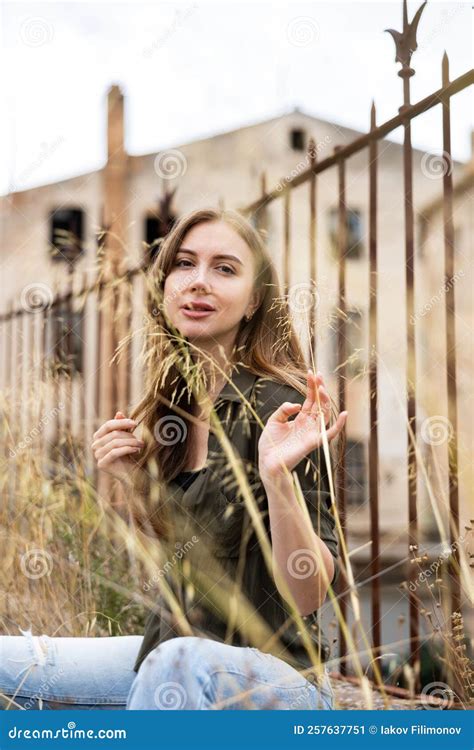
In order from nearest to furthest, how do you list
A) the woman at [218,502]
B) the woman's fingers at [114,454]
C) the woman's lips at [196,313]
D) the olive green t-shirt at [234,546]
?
1. the woman at [218,502]
2. the olive green t-shirt at [234,546]
3. the woman's fingers at [114,454]
4. the woman's lips at [196,313]

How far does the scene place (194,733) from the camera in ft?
4.70

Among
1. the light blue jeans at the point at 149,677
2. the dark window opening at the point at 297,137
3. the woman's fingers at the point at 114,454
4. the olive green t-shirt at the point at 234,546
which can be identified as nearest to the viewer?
the light blue jeans at the point at 149,677

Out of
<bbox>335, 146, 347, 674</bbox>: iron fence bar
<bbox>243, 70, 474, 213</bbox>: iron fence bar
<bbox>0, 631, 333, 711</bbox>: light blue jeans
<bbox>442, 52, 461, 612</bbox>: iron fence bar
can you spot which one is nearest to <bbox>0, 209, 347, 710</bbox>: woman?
<bbox>0, 631, 333, 711</bbox>: light blue jeans

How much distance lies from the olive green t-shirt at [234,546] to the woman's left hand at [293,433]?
10cm

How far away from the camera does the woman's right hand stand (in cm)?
162

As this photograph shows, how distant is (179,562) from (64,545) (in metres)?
0.65

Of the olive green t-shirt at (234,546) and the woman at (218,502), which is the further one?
the olive green t-shirt at (234,546)

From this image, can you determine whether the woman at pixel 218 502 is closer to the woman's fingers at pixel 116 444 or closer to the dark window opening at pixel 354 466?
the woman's fingers at pixel 116 444

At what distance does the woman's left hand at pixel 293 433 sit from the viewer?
1299mm

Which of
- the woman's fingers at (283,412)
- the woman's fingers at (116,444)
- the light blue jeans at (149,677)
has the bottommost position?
the light blue jeans at (149,677)

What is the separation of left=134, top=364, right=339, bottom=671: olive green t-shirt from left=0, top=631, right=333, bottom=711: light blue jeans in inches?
2.6

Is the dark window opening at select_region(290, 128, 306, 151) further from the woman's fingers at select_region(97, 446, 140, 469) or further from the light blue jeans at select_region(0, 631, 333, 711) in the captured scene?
the light blue jeans at select_region(0, 631, 333, 711)

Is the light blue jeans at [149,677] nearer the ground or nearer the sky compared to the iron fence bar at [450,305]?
nearer the ground

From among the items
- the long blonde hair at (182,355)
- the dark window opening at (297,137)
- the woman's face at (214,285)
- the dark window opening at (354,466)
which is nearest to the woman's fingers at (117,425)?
the long blonde hair at (182,355)
